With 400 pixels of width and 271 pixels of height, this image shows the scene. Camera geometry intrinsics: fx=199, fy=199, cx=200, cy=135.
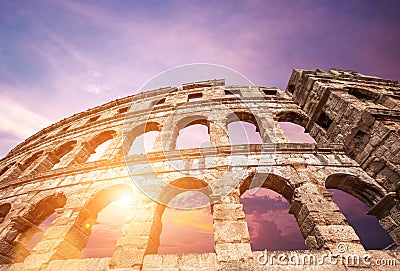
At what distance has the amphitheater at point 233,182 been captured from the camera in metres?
4.59

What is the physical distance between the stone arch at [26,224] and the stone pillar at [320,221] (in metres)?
8.06

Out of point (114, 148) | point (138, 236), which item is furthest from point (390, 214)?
point (114, 148)

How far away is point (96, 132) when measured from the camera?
11.6m

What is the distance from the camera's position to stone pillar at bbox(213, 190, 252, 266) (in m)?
4.32

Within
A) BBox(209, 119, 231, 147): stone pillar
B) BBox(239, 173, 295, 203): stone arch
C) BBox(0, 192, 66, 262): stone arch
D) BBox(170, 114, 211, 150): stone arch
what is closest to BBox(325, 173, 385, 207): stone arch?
BBox(239, 173, 295, 203): stone arch

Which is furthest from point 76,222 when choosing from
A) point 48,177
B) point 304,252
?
point 304,252

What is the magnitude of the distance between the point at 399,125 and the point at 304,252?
530 cm

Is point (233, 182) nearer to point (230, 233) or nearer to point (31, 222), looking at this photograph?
point (230, 233)

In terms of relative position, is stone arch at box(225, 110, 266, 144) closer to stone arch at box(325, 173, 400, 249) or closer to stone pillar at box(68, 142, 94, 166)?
stone arch at box(325, 173, 400, 249)

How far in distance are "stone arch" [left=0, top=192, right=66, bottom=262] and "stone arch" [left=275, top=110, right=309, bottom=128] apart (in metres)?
10.3

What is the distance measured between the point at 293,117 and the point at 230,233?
304 inches

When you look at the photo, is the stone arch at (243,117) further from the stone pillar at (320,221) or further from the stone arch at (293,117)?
the stone pillar at (320,221)

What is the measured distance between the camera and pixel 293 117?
409 inches

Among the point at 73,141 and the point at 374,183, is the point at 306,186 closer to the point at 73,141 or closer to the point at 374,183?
the point at 374,183
